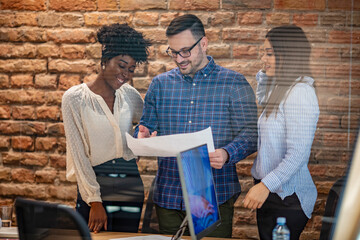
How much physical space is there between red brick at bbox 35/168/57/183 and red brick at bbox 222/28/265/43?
1439 mm

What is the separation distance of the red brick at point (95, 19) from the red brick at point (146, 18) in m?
0.21

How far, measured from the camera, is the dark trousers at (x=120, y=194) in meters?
2.66

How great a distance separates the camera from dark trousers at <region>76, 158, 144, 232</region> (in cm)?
266

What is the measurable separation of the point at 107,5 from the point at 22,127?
0.99 metres

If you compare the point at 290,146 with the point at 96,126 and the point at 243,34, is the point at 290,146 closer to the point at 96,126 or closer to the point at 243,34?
the point at 243,34

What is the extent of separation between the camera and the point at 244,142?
2.59 m

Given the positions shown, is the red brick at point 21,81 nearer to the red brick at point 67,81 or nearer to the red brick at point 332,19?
the red brick at point 67,81

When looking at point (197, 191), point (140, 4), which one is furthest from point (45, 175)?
point (197, 191)

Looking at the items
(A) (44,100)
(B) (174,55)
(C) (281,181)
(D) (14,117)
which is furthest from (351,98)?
(D) (14,117)

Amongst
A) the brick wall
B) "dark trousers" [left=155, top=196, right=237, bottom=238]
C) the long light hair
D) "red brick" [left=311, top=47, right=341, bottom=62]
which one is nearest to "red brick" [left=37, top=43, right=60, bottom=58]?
the brick wall

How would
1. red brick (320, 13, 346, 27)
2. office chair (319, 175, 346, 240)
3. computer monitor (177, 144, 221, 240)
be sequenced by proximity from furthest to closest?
red brick (320, 13, 346, 27) → office chair (319, 175, 346, 240) → computer monitor (177, 144, 221, 240)

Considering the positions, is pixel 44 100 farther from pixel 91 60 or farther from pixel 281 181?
pixel 281 181

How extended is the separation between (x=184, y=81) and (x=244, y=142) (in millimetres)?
534

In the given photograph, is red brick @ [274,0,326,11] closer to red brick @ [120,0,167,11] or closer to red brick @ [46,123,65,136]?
red brick @ [120,0,167,11]
